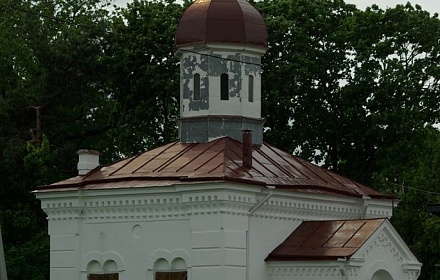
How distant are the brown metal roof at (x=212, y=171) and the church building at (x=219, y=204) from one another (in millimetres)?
38

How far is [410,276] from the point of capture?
29375mm

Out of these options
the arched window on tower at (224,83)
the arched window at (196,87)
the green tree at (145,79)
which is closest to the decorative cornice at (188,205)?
the arched window on tower at (224,83)

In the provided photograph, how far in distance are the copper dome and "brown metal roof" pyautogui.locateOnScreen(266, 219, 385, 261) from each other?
4753mm

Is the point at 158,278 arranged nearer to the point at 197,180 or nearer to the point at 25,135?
the point at 197,180

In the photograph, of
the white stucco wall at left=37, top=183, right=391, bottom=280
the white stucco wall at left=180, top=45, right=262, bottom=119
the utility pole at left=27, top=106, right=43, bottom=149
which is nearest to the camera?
the white stucco wall at left=37, top=183, right=391, bottom=280

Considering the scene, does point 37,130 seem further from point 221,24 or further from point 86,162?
point 221,24

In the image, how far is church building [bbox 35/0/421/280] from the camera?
91.6 ft

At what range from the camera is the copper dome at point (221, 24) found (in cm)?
3119

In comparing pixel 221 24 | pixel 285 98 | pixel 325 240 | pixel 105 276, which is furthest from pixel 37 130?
pixel 325 240

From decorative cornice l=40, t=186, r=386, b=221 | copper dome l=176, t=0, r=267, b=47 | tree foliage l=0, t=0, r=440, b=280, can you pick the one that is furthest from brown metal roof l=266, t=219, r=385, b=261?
tree foliage l=0, t=0, r=440, b=280

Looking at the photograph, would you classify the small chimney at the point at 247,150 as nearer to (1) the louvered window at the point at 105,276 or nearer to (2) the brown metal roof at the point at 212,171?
(2) the brown metal roof at the point at 212,171

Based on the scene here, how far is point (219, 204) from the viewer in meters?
27.7

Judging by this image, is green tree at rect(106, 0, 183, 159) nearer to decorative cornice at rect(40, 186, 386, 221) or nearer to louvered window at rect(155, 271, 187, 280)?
decorative cornice at rect(40, 186, 386, 221)

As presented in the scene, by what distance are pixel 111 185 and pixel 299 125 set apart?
1437cm
